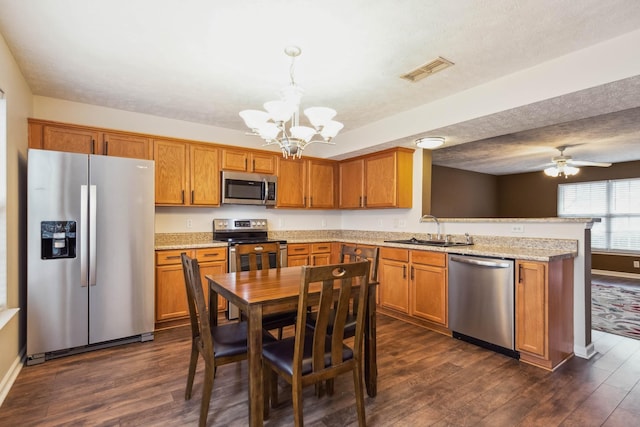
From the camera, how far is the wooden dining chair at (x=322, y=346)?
5.32 feet

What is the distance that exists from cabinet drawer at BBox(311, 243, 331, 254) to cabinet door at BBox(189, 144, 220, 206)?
4.69 feet

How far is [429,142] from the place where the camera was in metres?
3.86

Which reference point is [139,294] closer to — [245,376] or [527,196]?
[245,376]

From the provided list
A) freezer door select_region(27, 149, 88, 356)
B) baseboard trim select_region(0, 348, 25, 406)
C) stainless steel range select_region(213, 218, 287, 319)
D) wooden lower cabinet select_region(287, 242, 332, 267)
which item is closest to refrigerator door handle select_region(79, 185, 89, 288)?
freezer door select_region(27, 149, 88, 356)

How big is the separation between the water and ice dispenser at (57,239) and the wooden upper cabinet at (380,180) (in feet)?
11.1

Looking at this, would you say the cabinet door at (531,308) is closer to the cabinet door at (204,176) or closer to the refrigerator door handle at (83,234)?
the cabinet door at (204,176)

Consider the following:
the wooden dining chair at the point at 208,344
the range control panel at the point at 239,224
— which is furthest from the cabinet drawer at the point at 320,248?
the wooden dining chair at the point at 208,344

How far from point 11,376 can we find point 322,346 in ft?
7.84

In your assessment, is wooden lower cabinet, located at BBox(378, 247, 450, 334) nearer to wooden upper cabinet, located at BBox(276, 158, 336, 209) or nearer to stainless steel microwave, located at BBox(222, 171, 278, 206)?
wooden upper cabinet, located at BBox(276, 158, 336, 209)

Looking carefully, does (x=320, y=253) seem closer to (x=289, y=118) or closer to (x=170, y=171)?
(x=170, y=171)

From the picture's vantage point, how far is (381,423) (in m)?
1.90

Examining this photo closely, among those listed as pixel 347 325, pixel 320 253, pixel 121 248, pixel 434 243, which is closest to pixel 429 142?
pixel 434 243

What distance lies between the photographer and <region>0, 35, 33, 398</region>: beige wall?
2.33 meters

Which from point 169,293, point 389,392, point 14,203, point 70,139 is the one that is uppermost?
point 70,139
